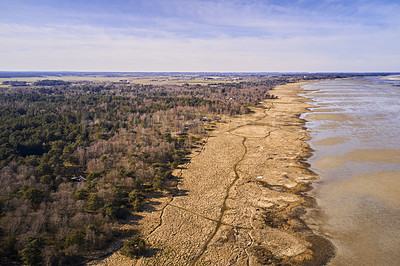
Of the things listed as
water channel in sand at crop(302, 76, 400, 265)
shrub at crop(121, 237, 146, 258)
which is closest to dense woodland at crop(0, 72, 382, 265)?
shrub at crop(121, 237, 146, 258)

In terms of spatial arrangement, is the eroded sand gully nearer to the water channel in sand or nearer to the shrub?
the shrub

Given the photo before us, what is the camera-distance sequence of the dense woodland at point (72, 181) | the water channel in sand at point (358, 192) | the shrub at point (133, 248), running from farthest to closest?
the water channel in sand at point (358, 192) → the dense woodland at point (72, 181) → the shrub at point (133, 248)

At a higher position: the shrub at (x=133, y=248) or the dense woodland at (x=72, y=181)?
the dense woodland at (x=72, y=181)

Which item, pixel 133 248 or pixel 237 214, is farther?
pixel 237 214

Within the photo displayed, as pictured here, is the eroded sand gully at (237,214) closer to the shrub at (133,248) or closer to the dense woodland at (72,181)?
the shrub at (133,248)

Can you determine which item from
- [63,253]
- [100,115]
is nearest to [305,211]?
[63,253]

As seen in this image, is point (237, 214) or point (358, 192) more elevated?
point (358, 192)

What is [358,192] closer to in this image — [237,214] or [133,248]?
[237,214]

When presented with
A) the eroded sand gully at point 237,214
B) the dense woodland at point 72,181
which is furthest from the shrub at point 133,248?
the dense woodland at point 72,181

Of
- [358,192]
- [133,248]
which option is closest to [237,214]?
[133,248]
